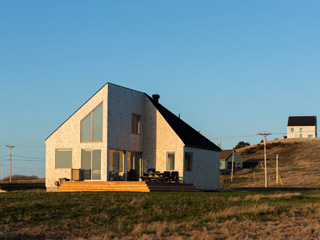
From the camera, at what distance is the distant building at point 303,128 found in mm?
115938

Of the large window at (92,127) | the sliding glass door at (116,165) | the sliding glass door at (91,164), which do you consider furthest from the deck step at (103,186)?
the large window at (92,127)

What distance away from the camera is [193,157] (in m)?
32.5

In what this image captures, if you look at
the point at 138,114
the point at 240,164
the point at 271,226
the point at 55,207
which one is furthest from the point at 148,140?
the point at 240,164

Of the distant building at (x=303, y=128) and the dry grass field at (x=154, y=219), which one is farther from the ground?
the distant building at (x=303, y=128)

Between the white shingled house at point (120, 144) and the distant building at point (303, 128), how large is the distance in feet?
287

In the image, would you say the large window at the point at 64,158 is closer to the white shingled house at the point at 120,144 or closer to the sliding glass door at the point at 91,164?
the white shingled house at the point at 120,144

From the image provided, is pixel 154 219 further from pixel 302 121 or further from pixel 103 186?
pixel 302 121

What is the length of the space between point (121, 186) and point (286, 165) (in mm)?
59536

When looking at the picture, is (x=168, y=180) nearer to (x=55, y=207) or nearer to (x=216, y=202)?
(x=216, y=202)

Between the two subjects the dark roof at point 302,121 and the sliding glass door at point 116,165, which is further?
the dark roof at point 302,121

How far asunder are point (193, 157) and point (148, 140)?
3227 millimetres

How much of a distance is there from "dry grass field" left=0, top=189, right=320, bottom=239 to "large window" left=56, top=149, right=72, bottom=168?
11160mm

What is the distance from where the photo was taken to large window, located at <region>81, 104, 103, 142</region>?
3052 centimetres

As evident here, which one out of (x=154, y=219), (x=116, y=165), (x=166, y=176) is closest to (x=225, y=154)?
(x=116, y=165)
